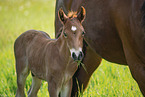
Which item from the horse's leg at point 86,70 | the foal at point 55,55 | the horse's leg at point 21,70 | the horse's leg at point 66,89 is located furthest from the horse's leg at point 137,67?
the horse's leg at point 21,70

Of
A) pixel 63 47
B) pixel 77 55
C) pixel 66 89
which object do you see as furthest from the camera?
pixel 66 89

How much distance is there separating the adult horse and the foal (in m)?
0.34

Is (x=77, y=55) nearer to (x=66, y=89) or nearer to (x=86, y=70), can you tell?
(x=66, y=89)

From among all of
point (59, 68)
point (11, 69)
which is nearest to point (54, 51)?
point (59, 68)

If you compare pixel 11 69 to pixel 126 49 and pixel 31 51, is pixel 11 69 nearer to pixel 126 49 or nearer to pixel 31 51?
pixel 31 51

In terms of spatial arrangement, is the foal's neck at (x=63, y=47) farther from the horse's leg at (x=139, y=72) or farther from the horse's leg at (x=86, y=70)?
the horse's leg at (x=86, y=70)

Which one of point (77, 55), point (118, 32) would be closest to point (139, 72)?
point (118, 32)

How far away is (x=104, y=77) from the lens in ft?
15.1

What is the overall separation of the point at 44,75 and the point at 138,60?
3.61ft

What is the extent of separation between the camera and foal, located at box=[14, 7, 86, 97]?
2510 mm

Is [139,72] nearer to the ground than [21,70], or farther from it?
farther from it

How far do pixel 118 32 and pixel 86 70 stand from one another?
1132 millimetres

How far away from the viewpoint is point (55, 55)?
2854mm

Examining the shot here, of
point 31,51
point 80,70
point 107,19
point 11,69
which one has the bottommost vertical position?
point 11,69
